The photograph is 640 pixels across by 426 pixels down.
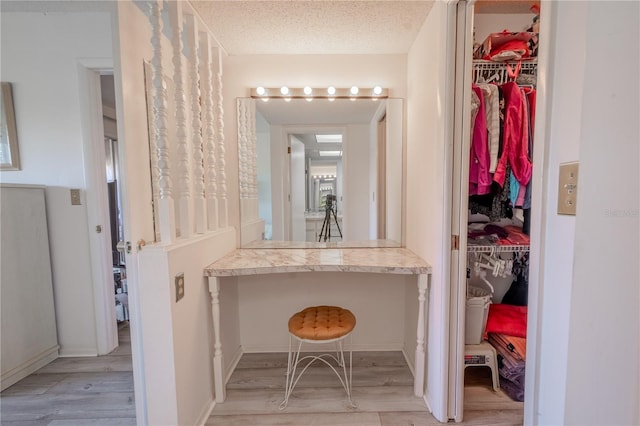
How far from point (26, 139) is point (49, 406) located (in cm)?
187

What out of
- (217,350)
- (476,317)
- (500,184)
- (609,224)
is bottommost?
(217,350)

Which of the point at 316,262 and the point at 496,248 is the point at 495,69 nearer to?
the point at 496,248

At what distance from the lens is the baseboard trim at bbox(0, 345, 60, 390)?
165cm

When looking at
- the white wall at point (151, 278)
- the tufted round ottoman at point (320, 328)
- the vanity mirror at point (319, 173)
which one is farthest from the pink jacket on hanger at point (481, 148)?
the white wall at point (151, 278)

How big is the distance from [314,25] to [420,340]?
6.52 ft

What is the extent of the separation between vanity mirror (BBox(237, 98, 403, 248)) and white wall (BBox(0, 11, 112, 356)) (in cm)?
126

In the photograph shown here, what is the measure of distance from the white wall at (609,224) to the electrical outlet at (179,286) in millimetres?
1353

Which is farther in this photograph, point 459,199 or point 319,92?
point 319,92

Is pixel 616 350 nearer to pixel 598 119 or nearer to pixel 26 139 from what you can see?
pixel 598 119

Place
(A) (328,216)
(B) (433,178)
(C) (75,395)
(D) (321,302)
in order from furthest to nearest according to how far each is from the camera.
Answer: (A) (328,216) < (D) (321,302) < (C) (75,395) < (B) (433,178)

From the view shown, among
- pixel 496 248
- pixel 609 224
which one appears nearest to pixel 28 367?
pixel 609 224

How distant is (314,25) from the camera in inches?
60.4

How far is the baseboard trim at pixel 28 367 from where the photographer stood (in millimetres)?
1653

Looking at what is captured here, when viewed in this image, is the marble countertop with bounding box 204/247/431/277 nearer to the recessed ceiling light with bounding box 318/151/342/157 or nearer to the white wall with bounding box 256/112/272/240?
the white wall with bounding box 256/112/272/240
